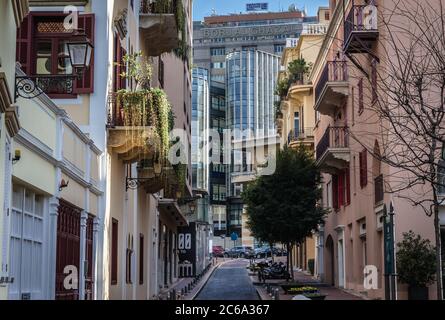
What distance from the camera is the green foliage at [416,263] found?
23609mm

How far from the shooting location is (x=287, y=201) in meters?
39.3

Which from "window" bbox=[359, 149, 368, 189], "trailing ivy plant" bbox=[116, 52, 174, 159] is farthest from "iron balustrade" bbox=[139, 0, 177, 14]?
"window" bbox=[359, 149, 368, 189]

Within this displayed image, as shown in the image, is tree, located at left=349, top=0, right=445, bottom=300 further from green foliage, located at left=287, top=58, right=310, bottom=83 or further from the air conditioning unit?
green foliage, located at left=287, top=58, right=310, bottom=83

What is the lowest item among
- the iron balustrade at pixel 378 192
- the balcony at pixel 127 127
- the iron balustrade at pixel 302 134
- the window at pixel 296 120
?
the iron balustrade at pixel 378 192

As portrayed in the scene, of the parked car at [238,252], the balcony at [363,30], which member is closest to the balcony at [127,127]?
the balcony at [363,30]

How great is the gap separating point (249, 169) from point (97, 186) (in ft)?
213

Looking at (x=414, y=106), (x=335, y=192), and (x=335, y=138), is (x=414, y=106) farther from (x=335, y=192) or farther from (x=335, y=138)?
(x=335, y=192)

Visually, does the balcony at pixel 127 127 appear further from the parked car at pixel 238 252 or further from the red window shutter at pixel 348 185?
the parked car at pixel 238 252

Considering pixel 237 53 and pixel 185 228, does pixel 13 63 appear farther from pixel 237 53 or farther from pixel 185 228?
pixel 237 53

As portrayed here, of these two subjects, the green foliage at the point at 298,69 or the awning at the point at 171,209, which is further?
the green foliage at the point at 298,69

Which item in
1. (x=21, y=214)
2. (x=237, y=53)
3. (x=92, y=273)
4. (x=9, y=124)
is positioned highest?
(x=237, y=53)

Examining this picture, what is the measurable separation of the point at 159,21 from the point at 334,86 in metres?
11.9
